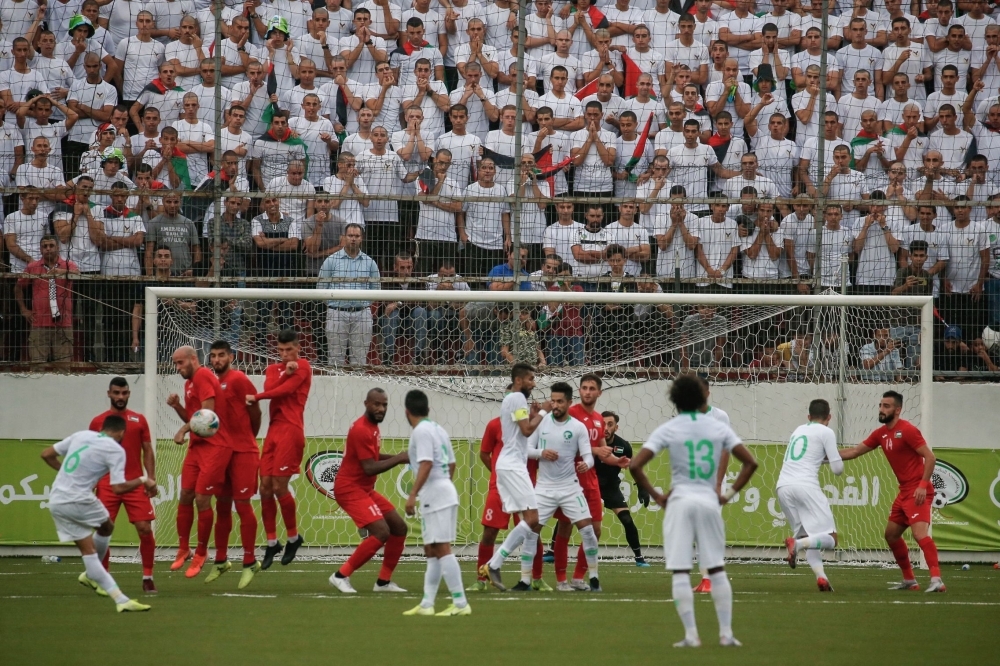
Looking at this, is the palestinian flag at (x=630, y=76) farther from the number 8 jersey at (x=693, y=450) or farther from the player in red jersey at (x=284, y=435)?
the number 8 jersey at (x=693, y=450)

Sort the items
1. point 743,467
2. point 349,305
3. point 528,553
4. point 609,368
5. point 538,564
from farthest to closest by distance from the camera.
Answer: point 609,368
point 349,305
point 538,564
point 528,553
point 743,467

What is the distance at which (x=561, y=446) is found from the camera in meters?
11.5

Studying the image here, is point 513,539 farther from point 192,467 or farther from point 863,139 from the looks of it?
point 863,139

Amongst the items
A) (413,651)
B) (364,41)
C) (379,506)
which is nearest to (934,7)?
(364,41)

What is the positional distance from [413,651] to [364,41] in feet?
36.5

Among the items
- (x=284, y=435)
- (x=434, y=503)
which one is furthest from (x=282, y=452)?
(x=434, y=503)

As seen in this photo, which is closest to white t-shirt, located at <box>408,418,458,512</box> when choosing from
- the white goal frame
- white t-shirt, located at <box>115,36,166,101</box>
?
the white goal frame

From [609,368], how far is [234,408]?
5696 mm

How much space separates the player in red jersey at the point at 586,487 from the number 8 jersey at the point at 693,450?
406cm

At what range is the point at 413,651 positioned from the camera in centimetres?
762

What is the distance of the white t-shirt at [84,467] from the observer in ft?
31.8

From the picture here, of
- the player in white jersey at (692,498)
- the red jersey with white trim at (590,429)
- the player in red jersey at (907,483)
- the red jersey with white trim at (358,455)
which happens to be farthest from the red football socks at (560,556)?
the player in white jersey at (692,498)

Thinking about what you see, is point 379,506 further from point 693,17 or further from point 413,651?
point 693,17

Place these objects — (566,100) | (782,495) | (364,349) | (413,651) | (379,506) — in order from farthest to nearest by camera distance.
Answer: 1. (566,100)
2. (364,349)
3. (782,495)
4. (379,506)
5. (413,651)
